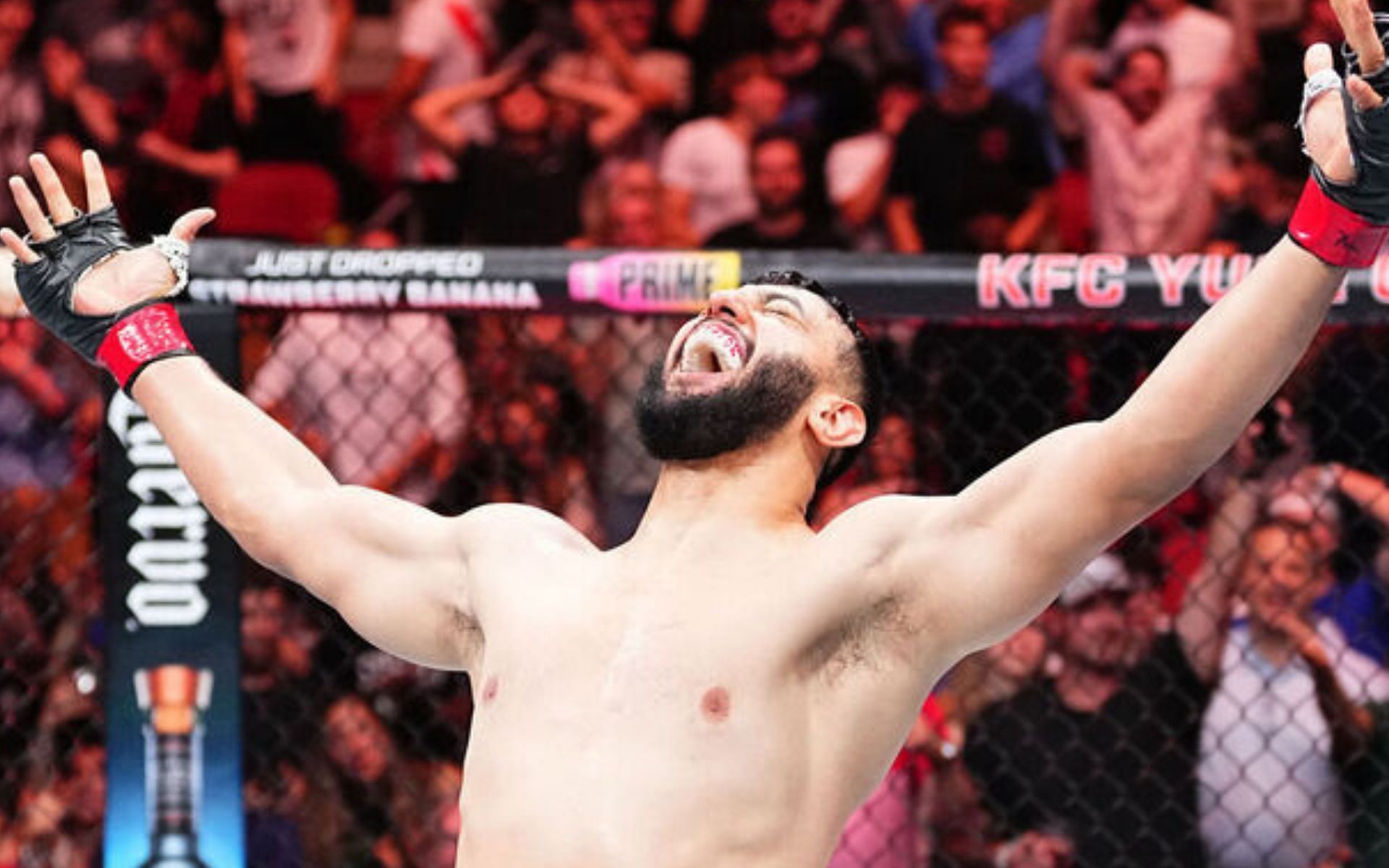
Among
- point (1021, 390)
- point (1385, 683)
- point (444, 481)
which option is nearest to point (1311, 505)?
point (1385, 683)

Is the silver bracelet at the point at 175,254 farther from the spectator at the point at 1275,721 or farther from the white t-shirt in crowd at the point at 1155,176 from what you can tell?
the white t-shirt in crowd at the point at 1155,176

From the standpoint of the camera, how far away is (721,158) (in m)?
5.65

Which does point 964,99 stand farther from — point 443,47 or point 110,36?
point 110,36

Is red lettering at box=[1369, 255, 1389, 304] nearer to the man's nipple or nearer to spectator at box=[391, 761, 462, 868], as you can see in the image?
the man's nipple

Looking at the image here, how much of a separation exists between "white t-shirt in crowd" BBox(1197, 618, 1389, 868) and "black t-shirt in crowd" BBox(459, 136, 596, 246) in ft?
7.05

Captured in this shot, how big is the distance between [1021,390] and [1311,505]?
61 cm

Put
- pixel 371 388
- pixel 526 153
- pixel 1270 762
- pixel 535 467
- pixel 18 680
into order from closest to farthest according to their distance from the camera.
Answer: pixel 1270 762
pixel 535 467
pixel 18 680
pixel 371 388
pixel 526 153

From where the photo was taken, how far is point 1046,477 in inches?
93.6

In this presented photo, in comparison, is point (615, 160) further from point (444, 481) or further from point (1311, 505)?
point (1311, 505)

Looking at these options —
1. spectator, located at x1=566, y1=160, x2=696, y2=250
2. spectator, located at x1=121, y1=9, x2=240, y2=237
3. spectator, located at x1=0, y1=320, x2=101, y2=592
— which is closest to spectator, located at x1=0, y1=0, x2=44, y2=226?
spectator, located at x1=121, y1=9, x2=240, y2=237

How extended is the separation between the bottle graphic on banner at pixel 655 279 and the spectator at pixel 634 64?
94.9 inches

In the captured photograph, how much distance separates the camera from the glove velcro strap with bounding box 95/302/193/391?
2.85m

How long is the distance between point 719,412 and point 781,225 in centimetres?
285

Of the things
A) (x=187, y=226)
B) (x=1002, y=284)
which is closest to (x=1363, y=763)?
(x=1002, y=284)
